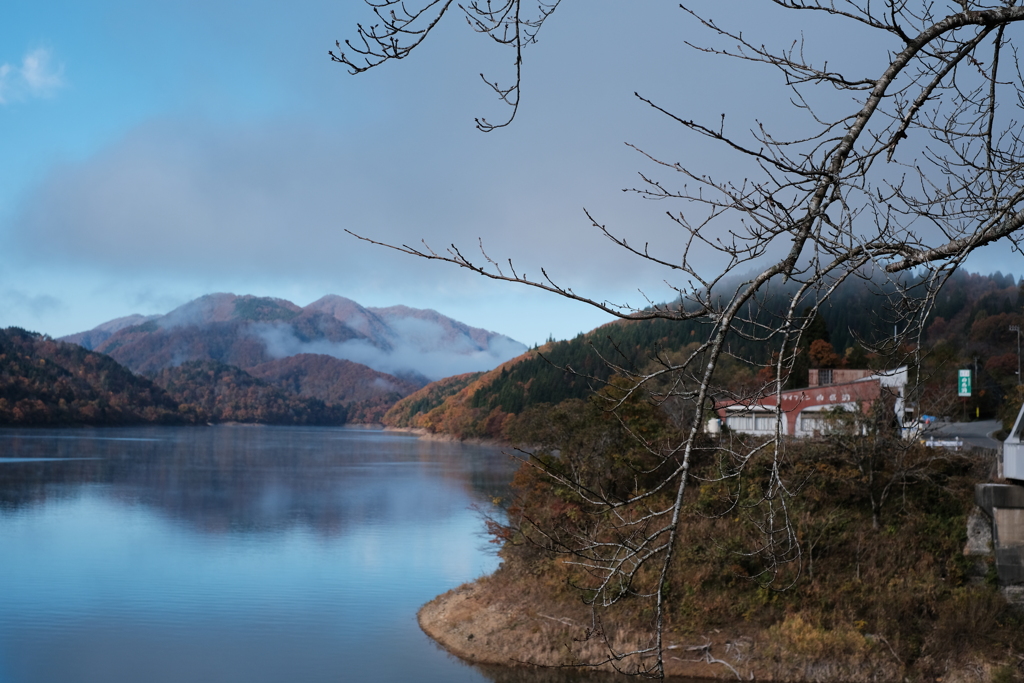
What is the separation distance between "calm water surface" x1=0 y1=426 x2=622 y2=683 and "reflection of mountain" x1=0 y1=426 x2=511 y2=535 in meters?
0.22

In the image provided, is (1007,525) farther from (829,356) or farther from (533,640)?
(829,356)

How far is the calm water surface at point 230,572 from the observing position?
1852 cm

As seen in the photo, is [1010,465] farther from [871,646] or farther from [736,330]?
[736,330]

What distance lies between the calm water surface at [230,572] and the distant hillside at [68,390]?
199ft

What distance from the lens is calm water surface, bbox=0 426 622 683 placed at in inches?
729

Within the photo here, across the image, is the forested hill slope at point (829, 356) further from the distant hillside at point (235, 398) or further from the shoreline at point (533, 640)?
the distant hillside at point (235, 398)

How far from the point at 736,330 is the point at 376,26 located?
178 cm

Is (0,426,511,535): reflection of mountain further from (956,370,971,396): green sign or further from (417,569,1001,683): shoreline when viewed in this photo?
(956,370,971,396): green sign

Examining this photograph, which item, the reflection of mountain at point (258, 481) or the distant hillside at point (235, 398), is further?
the distant hillside at point (235, 398)

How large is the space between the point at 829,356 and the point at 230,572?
118 ft

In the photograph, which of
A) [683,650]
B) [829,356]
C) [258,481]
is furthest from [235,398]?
[683,650]

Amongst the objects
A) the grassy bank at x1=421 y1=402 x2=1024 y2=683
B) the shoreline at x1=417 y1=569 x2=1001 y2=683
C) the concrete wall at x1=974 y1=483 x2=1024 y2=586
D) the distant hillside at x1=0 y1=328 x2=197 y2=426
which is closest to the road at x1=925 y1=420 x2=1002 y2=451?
the grassy bank at x1=421 y1=402 x2=1024 y2=683

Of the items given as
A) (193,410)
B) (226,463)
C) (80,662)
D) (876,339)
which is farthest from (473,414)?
(876,339)

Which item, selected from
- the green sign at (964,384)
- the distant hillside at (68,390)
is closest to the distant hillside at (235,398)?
the distant hillside at (68,390)
